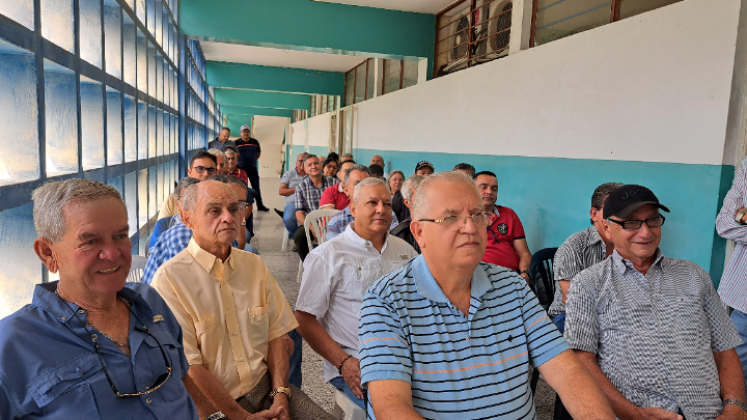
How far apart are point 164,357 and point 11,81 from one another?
3.35ft

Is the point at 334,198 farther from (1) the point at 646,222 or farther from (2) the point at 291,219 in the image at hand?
(1) the point at 646,222

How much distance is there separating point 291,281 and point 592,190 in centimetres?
282

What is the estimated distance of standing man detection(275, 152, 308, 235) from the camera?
18.6 ft

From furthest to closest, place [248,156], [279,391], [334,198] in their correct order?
1. [248,156]
2. [334,198]
3. [279,391]

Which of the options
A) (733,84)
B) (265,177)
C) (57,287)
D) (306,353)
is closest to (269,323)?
(57,287)

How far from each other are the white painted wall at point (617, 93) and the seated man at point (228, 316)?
266cm

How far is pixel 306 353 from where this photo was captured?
325 cm

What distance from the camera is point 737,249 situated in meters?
2.33

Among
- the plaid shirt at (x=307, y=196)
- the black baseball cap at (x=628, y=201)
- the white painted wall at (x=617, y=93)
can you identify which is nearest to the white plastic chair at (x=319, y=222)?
the plaid shirt at (x=307, y=196)

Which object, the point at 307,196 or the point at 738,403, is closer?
the point at 738,403

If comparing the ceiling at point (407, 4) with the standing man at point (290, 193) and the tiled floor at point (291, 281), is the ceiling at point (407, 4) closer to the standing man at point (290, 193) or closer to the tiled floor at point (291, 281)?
the standing man at point (290, 193)

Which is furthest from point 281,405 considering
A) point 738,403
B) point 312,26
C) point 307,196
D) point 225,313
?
point 312,26

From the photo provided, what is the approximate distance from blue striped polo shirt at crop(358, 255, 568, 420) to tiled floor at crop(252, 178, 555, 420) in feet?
4.48

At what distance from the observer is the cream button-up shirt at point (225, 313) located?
1719 millimetres
